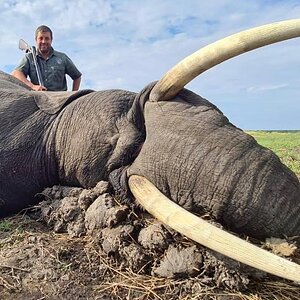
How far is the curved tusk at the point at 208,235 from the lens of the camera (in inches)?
131

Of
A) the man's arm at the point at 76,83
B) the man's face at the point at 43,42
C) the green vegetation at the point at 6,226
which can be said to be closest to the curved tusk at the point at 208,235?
the green vegetation at the point at 6,226

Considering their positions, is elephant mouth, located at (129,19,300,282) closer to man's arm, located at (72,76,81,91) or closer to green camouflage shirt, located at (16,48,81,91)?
green camouflage shirt, located at (16,48,81,91)

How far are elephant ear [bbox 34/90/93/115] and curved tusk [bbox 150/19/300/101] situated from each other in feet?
3.72

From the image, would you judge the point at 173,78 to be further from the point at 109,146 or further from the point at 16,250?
the point at 16,250

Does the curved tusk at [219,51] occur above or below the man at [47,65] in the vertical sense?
above

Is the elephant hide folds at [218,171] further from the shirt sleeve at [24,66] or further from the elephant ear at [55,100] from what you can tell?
the shirt sleeve at [24,66]

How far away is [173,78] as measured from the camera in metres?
4.39

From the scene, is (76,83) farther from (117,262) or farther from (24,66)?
(117,262)

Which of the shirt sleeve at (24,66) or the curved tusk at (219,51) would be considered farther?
the shirt sleeve at (24,66)

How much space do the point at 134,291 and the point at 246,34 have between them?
Result: 1.98 meters

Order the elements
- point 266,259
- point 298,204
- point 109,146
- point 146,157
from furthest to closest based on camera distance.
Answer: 1. point 109,146
2. point 146,157
3. point 298,204
4. point 266,259

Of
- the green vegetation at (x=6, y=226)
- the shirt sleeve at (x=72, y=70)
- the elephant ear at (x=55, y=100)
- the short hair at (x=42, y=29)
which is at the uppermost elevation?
the short hair at (x=42, y=29)

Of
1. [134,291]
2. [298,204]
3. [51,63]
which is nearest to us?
[134,291]

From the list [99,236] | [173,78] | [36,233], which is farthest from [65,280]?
[173,78]
